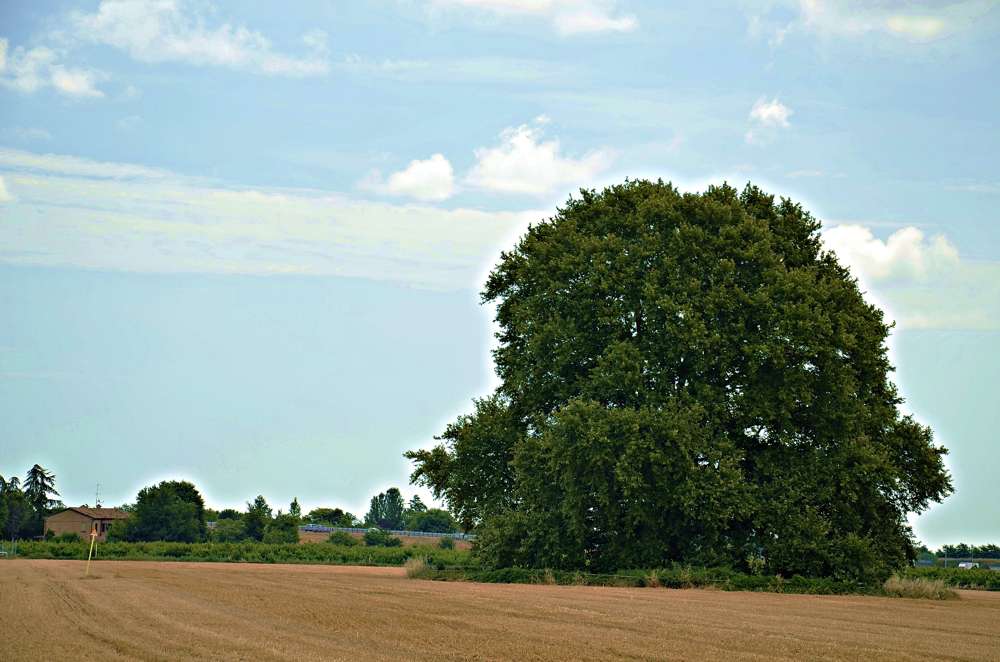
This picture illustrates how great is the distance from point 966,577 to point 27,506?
124 metres

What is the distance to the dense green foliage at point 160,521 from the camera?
11369 cm

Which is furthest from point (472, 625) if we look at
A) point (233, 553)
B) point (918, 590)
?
point (233, 553)

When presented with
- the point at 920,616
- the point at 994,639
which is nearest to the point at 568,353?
the point at 920,616

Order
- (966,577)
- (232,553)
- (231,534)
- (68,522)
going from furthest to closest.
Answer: (68,522), (231,534), (232,553), (966,577)

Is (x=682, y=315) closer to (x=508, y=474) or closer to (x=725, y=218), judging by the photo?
(x=725, y=218)

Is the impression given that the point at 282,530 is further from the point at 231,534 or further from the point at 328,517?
the point at 328,517

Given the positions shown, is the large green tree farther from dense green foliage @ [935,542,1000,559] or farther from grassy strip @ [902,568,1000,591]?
dense green foliage @ [935,542,1000,559]

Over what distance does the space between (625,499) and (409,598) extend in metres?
13.3

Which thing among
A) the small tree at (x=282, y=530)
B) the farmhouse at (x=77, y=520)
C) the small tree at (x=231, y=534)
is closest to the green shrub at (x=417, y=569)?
the small tree at (x=282, y=530)

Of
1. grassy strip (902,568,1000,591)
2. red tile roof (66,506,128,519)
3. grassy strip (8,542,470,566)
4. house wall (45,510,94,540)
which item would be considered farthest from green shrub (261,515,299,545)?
grassy strip (902,568,1000,591)

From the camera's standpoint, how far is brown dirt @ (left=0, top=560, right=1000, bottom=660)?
18172 millimetres

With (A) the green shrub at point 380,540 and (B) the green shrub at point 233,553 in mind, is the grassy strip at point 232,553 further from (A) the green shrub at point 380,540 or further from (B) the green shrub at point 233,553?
(A) the green shrub at point 380,540

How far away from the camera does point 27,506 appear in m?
146

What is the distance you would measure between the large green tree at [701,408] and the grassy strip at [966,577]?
387 inches
